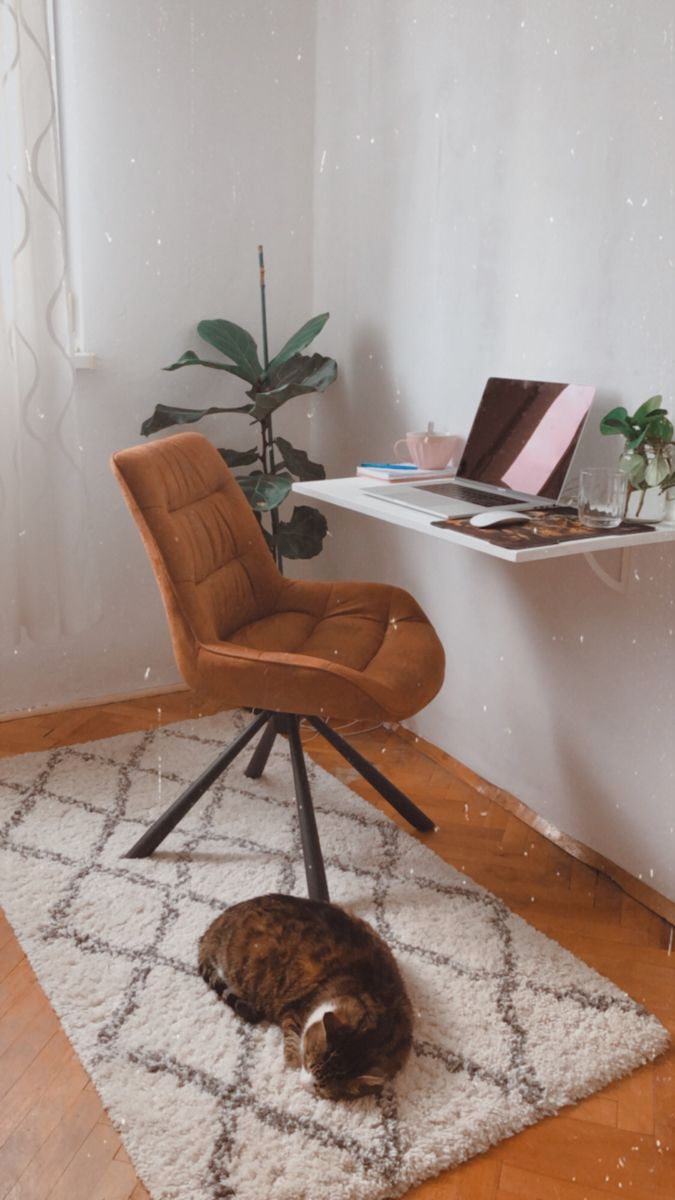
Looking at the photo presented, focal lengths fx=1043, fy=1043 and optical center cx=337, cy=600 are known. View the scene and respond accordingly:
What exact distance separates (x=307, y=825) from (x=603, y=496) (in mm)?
825

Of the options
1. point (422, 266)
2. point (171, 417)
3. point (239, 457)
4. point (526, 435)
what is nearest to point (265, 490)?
point (239, 457)

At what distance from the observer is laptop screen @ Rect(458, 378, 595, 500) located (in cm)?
199

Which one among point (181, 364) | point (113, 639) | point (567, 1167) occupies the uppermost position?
point (181, 364)

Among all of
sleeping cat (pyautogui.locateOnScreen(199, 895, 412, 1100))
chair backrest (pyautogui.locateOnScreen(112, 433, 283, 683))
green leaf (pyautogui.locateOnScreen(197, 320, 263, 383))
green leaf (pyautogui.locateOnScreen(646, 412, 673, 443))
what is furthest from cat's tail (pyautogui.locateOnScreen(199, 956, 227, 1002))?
green leaf (pyautogui.locateOnScreen(197, 320, 263, 383))

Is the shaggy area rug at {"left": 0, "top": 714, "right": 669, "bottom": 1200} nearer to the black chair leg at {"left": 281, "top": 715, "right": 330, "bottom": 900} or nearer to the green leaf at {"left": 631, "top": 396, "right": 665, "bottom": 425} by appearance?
the black chair leg at {"left": 281, "top": 715, "right": 330, "bottom": 900}

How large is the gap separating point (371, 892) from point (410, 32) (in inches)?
75.9

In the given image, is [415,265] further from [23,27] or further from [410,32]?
[23,27]

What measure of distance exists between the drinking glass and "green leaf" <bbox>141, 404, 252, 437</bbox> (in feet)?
3.73

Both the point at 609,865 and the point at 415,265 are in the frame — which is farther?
the point at 415,265

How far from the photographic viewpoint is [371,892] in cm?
203

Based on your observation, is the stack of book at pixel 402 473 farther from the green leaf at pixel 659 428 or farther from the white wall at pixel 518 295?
the green leaf at pixel 659 428

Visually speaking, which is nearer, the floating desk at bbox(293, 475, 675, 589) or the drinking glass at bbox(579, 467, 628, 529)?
the floating desk at bbox(293, 475, 675, 589)

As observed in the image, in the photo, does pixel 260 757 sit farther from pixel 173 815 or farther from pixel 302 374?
pixel 302 374

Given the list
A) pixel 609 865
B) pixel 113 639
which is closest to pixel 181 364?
pixel 113 639
